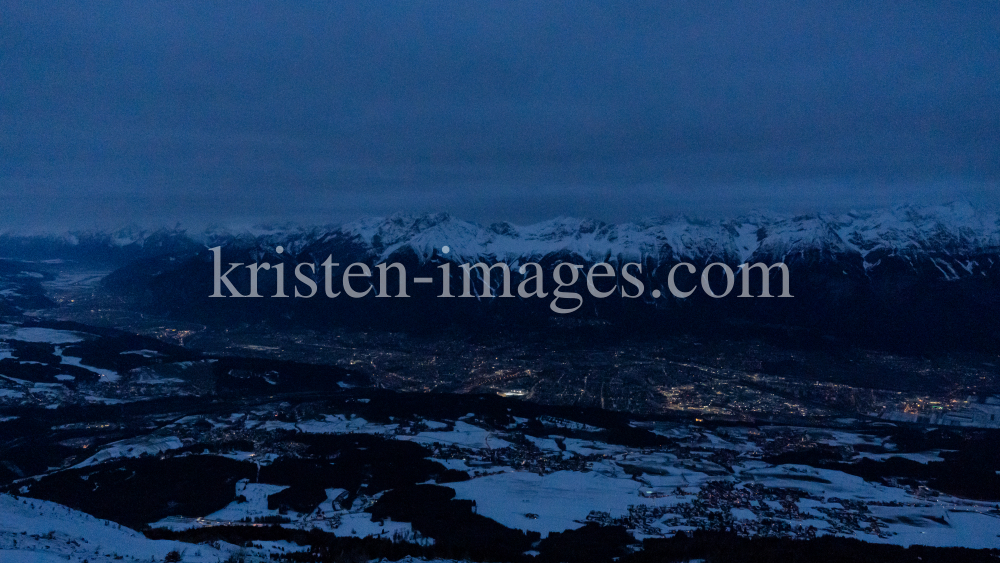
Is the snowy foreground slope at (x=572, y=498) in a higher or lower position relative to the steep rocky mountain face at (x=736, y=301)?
lower

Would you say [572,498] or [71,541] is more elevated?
[71,541]

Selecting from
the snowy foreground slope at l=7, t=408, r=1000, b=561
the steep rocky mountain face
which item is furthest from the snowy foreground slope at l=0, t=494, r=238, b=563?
the steep rocky mountain face

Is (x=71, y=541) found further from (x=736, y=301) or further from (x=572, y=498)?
(x=736, y=301)

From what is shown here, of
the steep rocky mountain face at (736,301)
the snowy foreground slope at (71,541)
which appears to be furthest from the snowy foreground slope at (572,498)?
the steep rocky mountain face at (736,301)

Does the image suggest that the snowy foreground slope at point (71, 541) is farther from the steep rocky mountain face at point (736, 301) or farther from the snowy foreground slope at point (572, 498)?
the steep rocky mountain face at point (736, 301)

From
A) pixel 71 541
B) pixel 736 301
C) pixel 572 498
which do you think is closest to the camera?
pixel 71 541

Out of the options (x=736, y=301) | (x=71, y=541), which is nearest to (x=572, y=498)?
(x=71, y=541)

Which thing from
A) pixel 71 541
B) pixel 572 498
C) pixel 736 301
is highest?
pixel 736 301

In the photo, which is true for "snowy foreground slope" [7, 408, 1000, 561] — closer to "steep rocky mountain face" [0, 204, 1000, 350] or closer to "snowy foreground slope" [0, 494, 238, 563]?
A: "snowy foreground slope" [0, 494, 238, 563]

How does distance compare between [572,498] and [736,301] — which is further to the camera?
[736,301]

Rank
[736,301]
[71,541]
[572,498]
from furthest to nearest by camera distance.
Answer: [736,301], [572,498], [71,541]

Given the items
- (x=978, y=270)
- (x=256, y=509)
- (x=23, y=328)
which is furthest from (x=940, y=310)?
(x=23, y=328)
